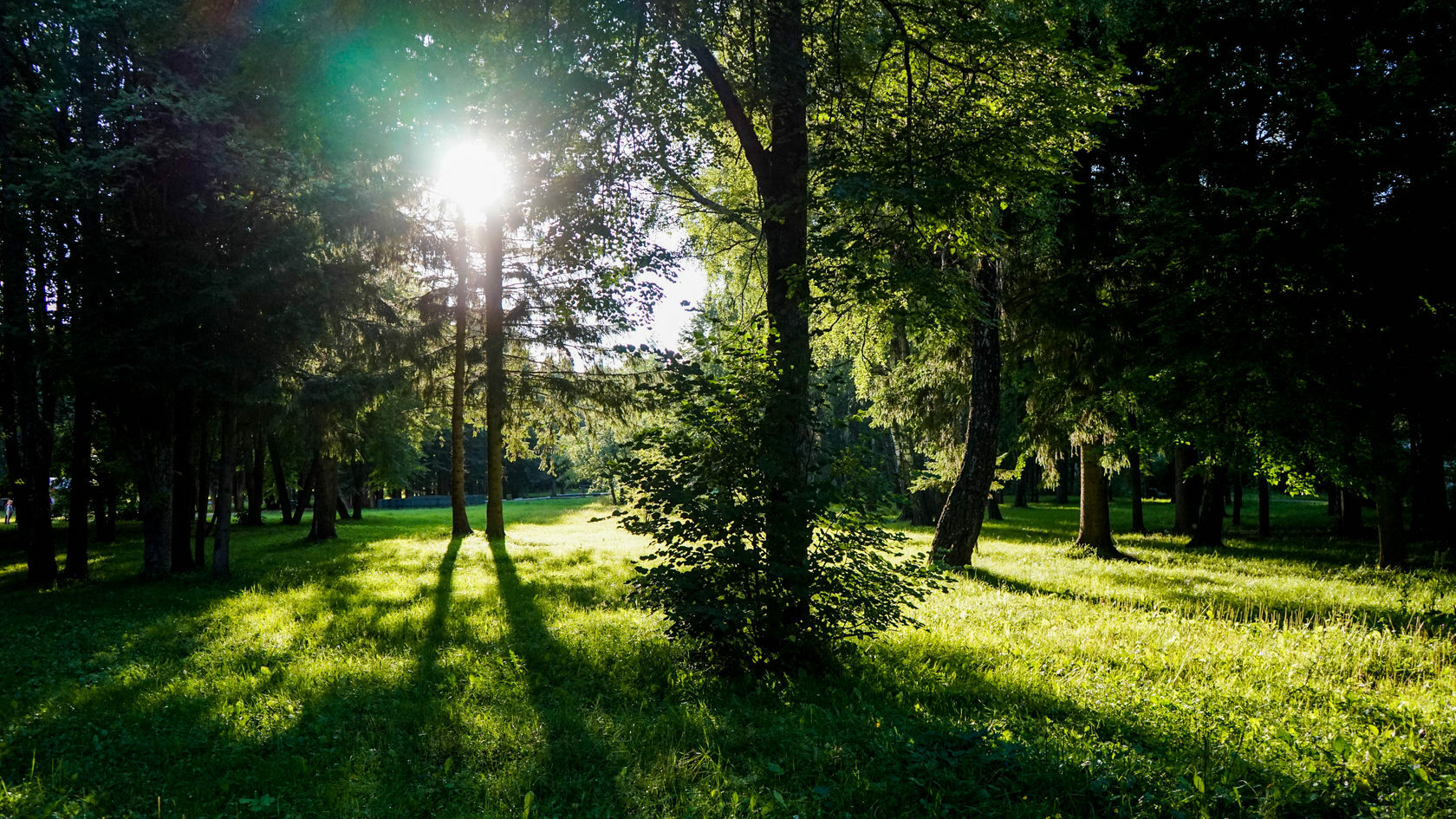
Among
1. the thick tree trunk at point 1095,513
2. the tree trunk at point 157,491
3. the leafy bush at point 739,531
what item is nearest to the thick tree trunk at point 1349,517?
the thick tree trunk at point 1095,513

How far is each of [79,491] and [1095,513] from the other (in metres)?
22.0

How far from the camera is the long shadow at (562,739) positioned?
408 cm

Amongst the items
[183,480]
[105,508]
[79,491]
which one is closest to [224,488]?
[183,480]

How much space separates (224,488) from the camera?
13.6 meters

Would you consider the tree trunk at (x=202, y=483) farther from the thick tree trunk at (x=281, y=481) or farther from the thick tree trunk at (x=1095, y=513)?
the thick tree trunk at (x=1095, y=513)

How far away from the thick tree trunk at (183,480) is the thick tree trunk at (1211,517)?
24435 mm

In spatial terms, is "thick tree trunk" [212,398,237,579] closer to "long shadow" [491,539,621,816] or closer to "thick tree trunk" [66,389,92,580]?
"thick tree trunk" [66,389,92,580]

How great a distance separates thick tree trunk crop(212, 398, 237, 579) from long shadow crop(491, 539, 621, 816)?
28.0 ft

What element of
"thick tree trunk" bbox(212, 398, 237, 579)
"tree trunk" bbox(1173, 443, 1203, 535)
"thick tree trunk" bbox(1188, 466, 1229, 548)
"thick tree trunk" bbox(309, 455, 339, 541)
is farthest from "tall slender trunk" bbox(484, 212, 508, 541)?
"tree trunk" bbox(1173, 443, 1203, 535)

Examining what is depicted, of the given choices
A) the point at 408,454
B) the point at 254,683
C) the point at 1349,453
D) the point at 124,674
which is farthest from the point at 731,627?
the point at 408,454

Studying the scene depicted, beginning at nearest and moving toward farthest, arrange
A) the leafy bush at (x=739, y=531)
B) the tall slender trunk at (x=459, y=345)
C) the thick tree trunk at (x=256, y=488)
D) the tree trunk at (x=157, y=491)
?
1. the leafy bush at (x=739, y=531)
2. the tree trunk at (x=157, y=491)
3. the tall slender trunk at (x=459, y=345)
4. the thick tree trunk at (x=256, y=488)

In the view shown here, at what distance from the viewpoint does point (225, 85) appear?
11195 mm

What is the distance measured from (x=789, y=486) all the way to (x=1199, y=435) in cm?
985

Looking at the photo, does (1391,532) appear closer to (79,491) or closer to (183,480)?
(183,480)
